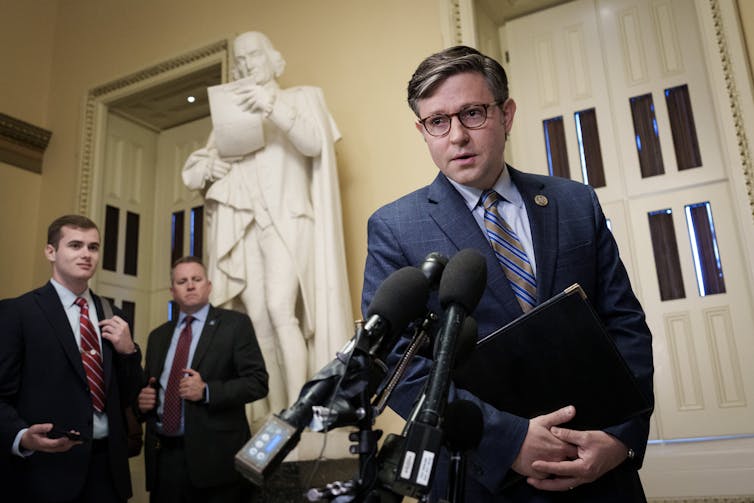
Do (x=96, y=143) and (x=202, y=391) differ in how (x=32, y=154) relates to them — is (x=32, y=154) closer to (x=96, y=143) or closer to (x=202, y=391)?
(x=96, y=143)

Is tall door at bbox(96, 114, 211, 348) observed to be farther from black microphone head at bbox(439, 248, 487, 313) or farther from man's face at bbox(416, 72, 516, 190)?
black microphone head at bbox(439, 248, 487, 313)

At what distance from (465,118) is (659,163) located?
3229mm

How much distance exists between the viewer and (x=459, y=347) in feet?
3.51

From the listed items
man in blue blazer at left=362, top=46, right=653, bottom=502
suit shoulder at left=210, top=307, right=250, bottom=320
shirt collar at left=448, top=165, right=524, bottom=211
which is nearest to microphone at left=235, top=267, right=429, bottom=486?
man in blue blazer at left=362, top=46, right=653, bottom=502

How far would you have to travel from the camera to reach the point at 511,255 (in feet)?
5.21

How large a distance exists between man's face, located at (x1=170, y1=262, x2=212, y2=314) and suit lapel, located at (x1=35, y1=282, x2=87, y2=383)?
0.77m

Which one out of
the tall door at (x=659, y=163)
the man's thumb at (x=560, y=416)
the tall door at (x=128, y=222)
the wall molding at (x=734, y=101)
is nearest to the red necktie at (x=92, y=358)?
the man's thumb at (x=560, y=416)

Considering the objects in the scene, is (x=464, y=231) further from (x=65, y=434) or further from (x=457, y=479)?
(x=65, y=434)

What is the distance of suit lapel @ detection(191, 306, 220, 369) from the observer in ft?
12.0

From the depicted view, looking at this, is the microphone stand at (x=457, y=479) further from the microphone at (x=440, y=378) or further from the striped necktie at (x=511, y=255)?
the striped necktie at (x=511, y=255)

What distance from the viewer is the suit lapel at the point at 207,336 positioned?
3.65 m

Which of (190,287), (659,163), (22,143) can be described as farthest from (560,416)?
(22,143)

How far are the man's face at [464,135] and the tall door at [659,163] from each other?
2916 millimetres

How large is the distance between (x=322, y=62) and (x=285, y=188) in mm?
1330
